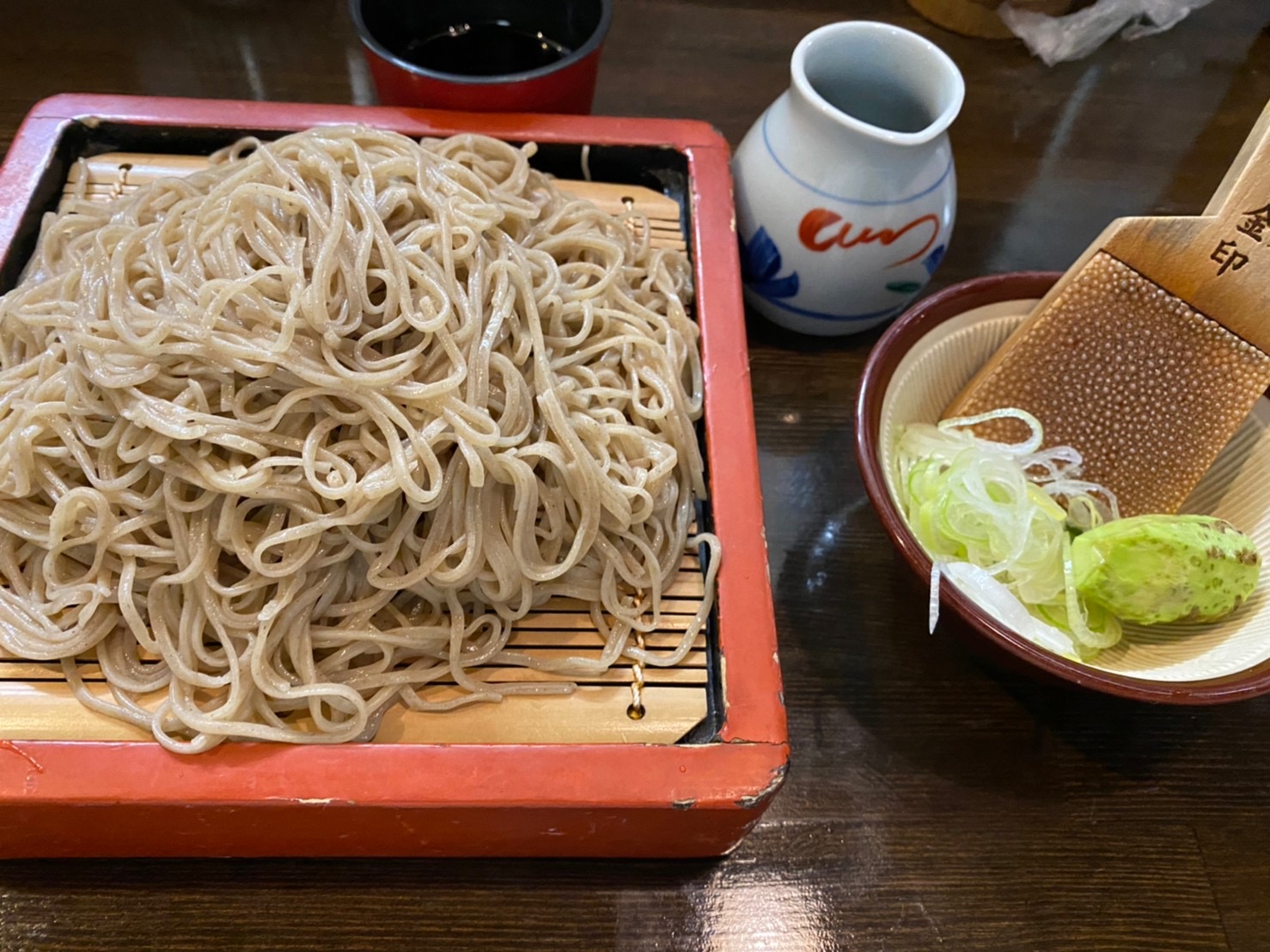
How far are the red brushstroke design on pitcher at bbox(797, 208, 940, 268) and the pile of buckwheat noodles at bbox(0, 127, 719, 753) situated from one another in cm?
55

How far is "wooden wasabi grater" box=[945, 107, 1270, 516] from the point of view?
1254 mm

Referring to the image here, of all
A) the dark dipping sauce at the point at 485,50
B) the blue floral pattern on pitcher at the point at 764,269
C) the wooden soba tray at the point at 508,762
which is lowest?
the wooden soba tray at the point at 508,762

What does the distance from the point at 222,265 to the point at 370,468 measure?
0.33 m

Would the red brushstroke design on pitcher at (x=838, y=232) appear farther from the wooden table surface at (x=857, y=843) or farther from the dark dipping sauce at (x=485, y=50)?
the dark dipping sauce at (x=485, y=50)

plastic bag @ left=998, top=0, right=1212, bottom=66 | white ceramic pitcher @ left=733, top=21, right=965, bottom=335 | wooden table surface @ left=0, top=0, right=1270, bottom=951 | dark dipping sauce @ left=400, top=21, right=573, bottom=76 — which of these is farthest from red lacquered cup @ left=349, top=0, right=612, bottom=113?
plastic bag @ left=998, top=0, right=1212, bottom=66

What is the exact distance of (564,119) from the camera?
1.59 meters

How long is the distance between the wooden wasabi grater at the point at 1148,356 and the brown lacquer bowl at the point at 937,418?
0.23 feet

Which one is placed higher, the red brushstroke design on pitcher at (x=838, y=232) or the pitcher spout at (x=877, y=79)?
the pitcher spout at (x=877, y=79)

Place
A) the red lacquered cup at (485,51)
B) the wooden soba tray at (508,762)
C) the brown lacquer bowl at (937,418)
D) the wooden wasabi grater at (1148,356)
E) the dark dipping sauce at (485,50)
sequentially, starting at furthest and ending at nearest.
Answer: the dark dipping sauce at (485,50) → the red lacquered cup at (485,51) → the wooden wasabi grater at (1148,356) → the brown lacquer bowl at (937,418) → the wooden soba tray at (508,762)

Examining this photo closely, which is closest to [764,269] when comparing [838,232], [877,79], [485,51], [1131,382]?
[838,232]

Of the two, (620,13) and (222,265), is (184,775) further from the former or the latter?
(620,13)

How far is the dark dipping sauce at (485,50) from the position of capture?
5.65 feet

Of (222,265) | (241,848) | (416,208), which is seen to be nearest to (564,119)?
(416,208)

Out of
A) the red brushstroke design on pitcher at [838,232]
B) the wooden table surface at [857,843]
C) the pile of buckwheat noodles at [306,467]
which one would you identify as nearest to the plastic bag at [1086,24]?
the wooden table surface at [857,843]
